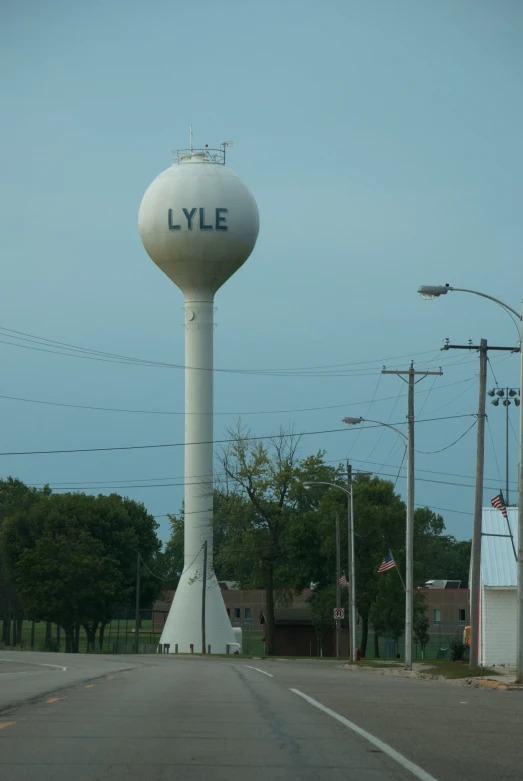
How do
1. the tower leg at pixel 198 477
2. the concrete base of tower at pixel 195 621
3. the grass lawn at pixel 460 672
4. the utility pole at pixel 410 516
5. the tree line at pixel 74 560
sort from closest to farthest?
the grass lawn at pixel 460 672 < the utility pole at pixel 410 516 < the concrete base of tower at pixel 195 621 < the tower leg at pixel 198 477 < the tree line at pixel 74 560

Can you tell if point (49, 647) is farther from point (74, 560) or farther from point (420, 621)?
point (420, 621)

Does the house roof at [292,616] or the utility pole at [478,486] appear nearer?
the utility pole at [478,486]

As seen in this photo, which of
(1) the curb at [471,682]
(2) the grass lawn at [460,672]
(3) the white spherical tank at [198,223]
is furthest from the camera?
(3) the white spherical tank at [198,223]

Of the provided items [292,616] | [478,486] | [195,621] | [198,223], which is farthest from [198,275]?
[478,486]

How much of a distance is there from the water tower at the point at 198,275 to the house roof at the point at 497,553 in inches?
800

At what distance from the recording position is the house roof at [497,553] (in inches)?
1574

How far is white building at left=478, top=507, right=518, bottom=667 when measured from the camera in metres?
39.9

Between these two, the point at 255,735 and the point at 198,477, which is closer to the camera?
the point at 255,735

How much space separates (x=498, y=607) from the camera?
40.6 metres

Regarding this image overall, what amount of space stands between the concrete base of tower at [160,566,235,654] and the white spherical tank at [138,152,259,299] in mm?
15245

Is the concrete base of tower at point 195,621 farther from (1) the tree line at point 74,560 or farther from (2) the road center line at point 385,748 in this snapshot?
(2) the road center line at point 385,748

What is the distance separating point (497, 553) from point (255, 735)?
3052 centimetres

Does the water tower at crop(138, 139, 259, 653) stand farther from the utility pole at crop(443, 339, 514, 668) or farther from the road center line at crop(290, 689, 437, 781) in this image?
the road center line at crop(290, 689, 437, 781)

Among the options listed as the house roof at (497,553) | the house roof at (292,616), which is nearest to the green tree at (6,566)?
the house roof at (292,616)
